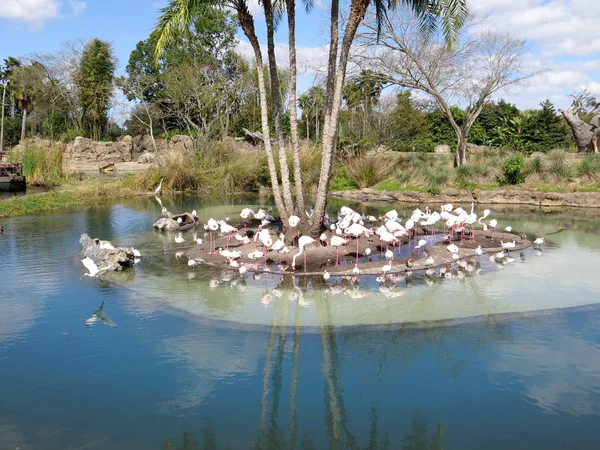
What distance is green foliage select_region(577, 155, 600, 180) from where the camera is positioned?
21.8m

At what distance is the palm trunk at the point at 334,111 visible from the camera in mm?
10398

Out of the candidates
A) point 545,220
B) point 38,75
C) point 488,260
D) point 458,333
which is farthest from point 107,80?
point 458,333

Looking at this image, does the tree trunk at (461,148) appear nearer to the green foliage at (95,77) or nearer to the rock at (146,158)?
the rock at (146,158)

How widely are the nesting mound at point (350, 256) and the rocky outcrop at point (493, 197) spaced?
8.92 m

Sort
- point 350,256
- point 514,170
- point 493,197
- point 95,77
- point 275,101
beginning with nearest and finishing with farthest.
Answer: point 350,256
point 275,101
point 493,197
point 514,170
point 95,77

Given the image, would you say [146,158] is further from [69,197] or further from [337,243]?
[337,243]

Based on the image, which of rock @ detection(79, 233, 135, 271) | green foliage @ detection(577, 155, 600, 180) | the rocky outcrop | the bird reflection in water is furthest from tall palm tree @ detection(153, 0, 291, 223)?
green foliage @ detection(577, 155, 600, 180)

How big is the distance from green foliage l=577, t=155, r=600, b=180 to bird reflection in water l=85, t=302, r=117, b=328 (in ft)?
66.0

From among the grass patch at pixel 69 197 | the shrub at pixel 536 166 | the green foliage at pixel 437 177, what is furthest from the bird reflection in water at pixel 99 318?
the shrub at pixel 536 166

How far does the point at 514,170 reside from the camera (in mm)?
22734

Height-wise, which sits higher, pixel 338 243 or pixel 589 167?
pixel 589 167

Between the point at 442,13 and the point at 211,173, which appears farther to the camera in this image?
the point at 211,173

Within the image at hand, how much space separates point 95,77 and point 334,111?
135ft

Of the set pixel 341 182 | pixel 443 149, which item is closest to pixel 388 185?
pixel 341 182
